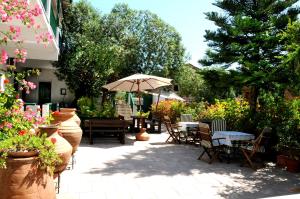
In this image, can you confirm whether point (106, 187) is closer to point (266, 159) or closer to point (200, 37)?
point (266, 159)

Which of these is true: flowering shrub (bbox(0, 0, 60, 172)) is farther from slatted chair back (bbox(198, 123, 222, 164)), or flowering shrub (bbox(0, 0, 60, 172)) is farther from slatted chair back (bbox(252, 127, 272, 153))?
slatted chair back (bbox(252, 127, 272, 153))

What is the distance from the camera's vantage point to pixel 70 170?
20.9 feet

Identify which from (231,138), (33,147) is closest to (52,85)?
(231,138)

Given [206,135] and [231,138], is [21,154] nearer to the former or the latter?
[206,135]

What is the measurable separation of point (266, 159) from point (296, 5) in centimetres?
662

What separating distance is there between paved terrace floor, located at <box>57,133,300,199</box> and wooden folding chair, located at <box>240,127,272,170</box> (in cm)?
26

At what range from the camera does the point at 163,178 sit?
602 centimetres

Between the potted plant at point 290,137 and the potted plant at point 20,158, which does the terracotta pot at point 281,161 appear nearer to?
the potted plant at point 290,137

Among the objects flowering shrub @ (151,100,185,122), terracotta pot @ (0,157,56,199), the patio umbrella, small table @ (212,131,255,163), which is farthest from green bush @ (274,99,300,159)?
flowering shrub @ (151,100,185,122)

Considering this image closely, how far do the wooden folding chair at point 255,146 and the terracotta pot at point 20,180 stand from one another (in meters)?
5.14

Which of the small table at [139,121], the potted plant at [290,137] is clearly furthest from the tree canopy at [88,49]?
the potted plant at [290,137]

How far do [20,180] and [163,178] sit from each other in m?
3.40

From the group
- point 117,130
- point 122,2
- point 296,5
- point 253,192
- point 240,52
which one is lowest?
point 253,192

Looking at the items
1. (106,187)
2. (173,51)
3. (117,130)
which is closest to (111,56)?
(117,130)
